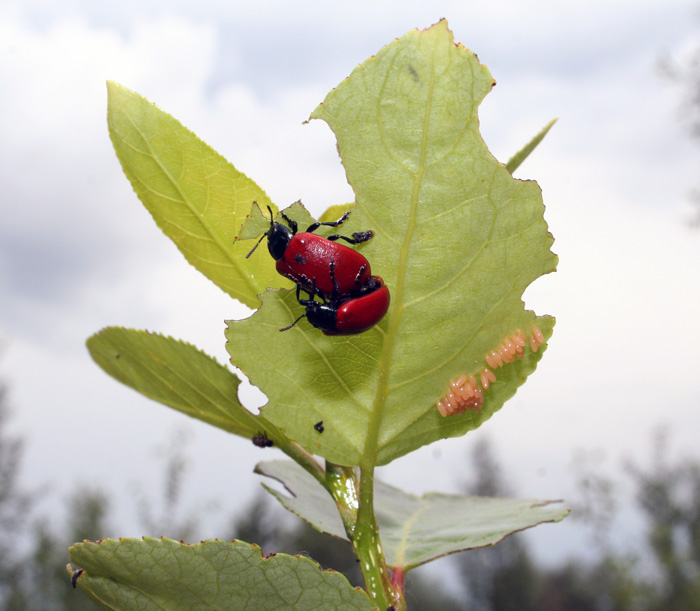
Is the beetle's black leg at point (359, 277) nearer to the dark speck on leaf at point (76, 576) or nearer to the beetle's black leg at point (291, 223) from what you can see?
the beetle's black leg at point (291, 223)

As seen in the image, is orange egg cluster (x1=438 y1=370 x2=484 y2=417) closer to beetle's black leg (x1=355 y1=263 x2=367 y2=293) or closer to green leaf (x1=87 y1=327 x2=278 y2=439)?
beetle's black leg (x1=355 y1=263 x2=367 y2=293)

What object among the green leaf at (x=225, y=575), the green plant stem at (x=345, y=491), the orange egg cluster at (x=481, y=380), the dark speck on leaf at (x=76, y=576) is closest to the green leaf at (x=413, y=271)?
the orange egg cluster at (x=481, y=380)

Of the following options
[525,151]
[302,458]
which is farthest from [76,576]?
[525,151]

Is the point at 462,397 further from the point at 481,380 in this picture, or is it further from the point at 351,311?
the point at 351,311

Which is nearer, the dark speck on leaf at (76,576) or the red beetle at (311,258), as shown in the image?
the dark speck on leaf at (76,576)

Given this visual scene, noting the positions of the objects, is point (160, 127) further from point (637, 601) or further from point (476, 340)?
point (637, 601)

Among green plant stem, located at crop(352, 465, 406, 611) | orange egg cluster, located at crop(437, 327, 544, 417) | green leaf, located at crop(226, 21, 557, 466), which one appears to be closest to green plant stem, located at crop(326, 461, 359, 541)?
green plant stem, located at crop(352, 465, 406, 611)
